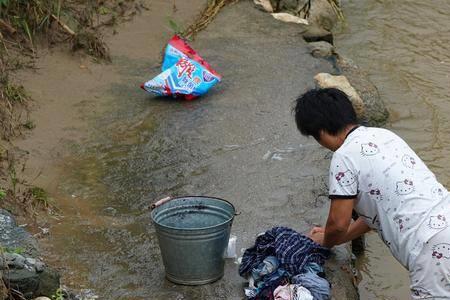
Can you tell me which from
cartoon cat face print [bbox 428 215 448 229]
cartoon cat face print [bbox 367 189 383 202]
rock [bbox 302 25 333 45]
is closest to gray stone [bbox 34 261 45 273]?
cartoon cat face print [bbox 367 189 383 202]

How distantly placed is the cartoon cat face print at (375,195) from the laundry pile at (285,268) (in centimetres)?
57

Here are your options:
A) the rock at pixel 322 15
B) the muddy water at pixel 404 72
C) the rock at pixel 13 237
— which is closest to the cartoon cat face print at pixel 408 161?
the muddy water at pixel 404 72

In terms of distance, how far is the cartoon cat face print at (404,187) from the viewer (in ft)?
11.5

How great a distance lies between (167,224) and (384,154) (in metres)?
1.30

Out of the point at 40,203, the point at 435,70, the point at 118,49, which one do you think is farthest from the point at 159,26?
the point at 40,203

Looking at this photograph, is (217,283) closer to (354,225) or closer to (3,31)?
(354,225)

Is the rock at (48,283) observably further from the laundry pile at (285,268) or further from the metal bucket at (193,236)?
the laundry pile at (285,268)

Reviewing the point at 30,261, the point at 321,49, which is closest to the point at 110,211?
the point at 30,261

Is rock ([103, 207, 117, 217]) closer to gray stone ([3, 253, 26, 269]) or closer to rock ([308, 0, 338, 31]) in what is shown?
gray stone ([3, 253, 26, 269])

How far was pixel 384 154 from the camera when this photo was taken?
3.56m

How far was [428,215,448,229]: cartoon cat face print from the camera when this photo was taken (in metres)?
3.43

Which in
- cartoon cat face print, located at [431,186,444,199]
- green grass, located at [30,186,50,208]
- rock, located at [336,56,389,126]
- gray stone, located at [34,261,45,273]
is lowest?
rock, located at [336,56,389,126]

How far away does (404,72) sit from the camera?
9.37 metres

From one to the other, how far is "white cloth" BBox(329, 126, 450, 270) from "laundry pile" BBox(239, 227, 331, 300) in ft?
1.60
